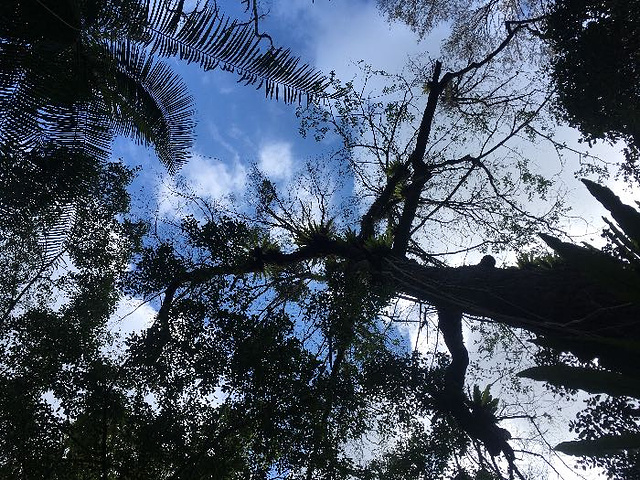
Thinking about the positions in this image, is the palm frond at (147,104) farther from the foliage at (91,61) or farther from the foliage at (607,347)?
the foliage at (607,347)

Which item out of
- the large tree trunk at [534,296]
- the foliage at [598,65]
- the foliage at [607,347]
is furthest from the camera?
the foliage at [598,65]

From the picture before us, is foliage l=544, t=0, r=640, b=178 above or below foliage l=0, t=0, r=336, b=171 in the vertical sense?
above

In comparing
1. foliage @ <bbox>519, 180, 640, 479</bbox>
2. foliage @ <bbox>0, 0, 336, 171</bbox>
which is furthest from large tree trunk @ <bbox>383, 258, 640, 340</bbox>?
foliage @ <bbox>0, 0, 336, 171</bbox>

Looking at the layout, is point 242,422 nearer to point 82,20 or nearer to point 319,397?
point 319,397

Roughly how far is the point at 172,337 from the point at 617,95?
672 centimetres

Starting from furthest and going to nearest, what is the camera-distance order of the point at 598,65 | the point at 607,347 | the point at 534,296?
the point at 598,65 → the point at 534,296 → the point at 607,347

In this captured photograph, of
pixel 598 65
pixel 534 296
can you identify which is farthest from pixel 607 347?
pixel 598 65

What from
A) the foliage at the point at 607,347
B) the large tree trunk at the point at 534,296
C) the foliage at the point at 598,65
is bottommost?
the foliage at the point at 607,347

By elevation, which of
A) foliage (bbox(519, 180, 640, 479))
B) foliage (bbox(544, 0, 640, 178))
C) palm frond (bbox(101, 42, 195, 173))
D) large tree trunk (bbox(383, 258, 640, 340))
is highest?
foliage (bbox(544, 0, 640, 178))

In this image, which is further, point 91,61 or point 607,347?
point 91,61

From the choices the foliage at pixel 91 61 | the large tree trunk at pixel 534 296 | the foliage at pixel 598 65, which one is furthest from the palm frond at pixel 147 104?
the foliage at pixel 598 65

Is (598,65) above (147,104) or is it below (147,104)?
above

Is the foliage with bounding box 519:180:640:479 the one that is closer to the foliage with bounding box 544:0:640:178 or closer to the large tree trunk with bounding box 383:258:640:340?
the large tree trunk with bounding box 383:258:640:340

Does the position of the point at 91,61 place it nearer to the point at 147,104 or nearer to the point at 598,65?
the point at 147,104
